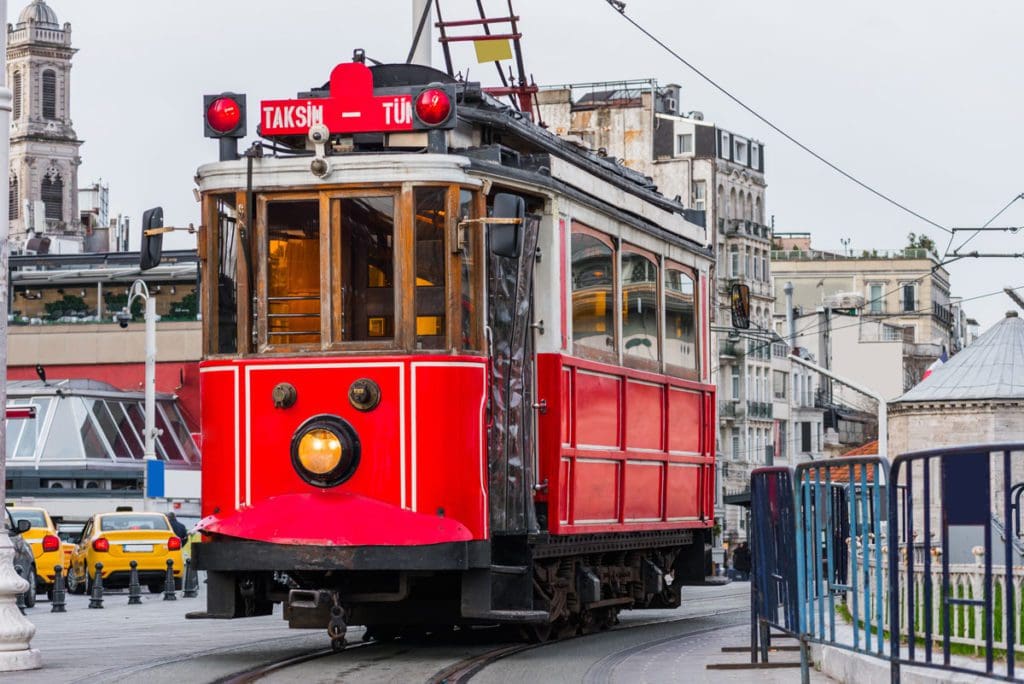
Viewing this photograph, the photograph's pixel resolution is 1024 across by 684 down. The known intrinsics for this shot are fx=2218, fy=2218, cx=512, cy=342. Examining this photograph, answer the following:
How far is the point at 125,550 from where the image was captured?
37.2 meters

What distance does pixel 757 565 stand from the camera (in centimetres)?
1508

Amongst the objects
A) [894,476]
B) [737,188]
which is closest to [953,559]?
[894,476]

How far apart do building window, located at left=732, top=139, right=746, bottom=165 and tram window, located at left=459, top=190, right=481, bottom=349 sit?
310ft

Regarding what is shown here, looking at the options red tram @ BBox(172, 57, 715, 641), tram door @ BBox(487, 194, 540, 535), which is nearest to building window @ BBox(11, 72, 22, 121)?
red tram @ BBox(172, 57, 715, 641)

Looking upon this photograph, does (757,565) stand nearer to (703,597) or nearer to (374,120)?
(374,120)

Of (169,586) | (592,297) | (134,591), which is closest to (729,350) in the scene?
(169,586)

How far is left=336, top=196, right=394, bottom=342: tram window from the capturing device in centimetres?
1587

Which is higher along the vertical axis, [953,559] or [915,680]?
[953,559]

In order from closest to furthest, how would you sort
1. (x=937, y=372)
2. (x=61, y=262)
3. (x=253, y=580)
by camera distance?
(x=253, y=580) → (x=937, y=372) → (x=61, y=262)

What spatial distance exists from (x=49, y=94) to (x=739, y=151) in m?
101

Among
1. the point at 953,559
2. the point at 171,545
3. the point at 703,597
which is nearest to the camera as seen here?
the point at 953,559

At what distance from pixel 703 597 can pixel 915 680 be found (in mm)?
19566

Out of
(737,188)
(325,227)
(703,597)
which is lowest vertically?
(703,597)

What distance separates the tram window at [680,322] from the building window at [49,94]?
181356 millimetres
